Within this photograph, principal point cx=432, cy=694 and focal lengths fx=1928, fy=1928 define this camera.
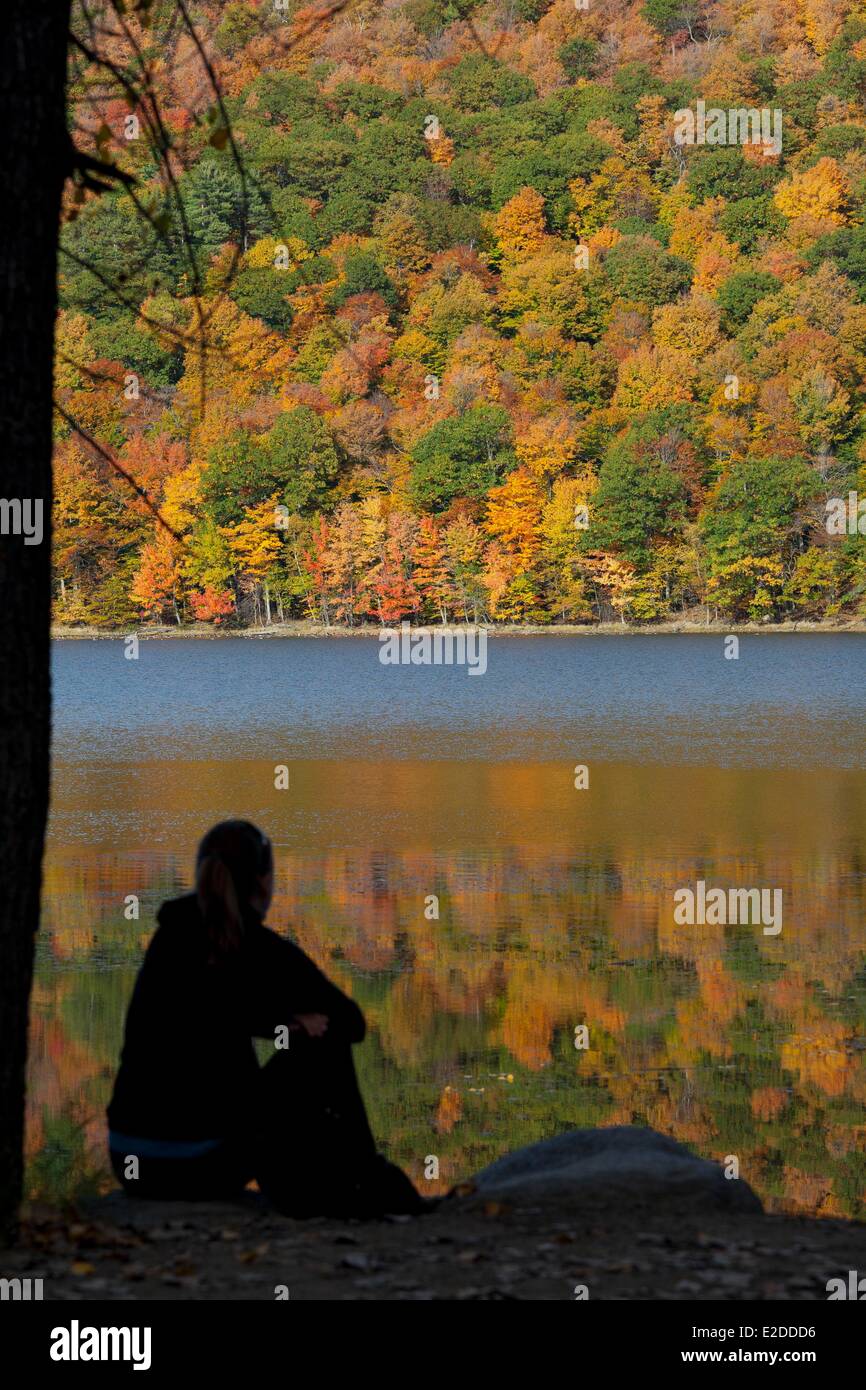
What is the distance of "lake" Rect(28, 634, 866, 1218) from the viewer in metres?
7.90

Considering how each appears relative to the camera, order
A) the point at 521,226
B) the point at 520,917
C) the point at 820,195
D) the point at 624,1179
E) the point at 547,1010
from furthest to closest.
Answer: the point at 521,226 < the point at 820,195 < the point at 520,917 < the point at 547,1010 < the point at 624,1179

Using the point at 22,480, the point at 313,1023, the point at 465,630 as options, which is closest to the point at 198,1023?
the point at 313,1023

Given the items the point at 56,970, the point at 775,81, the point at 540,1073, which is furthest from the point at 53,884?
the point at 775,81

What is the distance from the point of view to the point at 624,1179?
17.5 ft

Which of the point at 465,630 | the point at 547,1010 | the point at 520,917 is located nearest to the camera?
the point at 547,1010

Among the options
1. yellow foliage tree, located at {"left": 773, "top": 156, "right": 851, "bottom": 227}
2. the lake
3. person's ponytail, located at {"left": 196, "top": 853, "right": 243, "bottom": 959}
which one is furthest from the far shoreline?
person's ponytail, located at {"left": 196, "top": 853, "right": 243, "bottom": 959}

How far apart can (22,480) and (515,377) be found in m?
86.7

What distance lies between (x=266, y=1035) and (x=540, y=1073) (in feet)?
12.0

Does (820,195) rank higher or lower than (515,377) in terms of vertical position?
higher

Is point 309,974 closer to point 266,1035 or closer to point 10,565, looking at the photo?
point 266,1035

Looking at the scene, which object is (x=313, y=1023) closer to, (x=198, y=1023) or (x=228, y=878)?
(x=198, y=1023)

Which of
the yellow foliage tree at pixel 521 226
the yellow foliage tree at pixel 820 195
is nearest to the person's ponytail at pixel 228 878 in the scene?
the yellow foliage tree at pixel 820 195

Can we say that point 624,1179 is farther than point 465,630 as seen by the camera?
No
